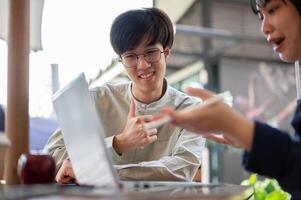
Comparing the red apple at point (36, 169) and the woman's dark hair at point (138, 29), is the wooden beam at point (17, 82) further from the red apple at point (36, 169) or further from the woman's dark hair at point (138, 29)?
the woman's dark hair at point (138, 29)

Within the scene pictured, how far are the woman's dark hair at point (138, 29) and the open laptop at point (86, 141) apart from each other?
0.45m

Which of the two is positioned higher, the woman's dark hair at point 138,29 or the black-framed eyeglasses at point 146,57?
the woman's dark hair at point 138,29

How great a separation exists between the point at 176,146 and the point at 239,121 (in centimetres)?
62

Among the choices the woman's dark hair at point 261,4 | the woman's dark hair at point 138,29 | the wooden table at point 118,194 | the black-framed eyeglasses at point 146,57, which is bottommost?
the wooden table at point 118,194

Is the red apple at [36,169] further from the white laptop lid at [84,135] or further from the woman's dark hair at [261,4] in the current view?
the woman's dark hair at [261,4]

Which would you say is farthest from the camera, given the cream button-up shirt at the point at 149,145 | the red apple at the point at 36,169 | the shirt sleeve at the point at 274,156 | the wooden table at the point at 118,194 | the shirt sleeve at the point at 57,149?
the shirt sleeve at the point at 57,149

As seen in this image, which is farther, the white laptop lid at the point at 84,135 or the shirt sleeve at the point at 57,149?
the shirt sleeve at the point at 57,149

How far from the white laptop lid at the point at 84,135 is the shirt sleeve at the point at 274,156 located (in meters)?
0.25

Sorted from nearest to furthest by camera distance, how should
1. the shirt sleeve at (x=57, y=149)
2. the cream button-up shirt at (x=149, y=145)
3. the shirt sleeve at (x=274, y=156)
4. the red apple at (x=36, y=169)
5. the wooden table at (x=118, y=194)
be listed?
the wooden table at (x=118, y=194), the shirt sleeve at (x=274, y=156), the red apple at (x=36, y=169), the cream button-up shirt at (x=149, y=145), the shirt sleeve at (x=57, y=149)

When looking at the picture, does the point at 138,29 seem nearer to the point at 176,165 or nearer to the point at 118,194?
the point at 176,165

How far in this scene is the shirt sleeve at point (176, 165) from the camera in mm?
1053

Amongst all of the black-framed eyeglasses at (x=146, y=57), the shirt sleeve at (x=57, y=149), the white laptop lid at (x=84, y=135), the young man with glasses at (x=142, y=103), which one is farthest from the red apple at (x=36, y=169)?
the black-framed eyeglasses at (x=146, y=57)

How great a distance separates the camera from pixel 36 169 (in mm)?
795

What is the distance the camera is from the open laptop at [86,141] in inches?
26.6
